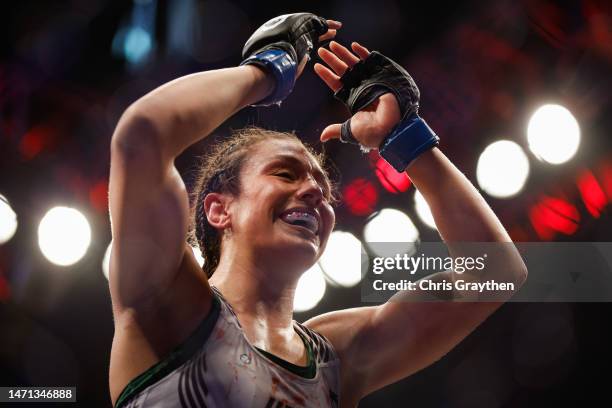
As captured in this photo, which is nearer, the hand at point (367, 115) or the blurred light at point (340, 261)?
the hand at point (367, 115)

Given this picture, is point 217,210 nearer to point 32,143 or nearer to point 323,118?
point 323,118

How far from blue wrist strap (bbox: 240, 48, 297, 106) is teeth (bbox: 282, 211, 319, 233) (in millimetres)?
309

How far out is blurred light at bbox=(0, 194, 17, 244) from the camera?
2943mm

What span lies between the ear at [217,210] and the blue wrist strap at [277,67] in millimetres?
359

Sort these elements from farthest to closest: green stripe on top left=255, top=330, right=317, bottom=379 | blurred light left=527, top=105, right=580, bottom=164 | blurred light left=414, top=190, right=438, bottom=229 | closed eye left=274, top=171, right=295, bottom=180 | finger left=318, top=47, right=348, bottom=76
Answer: blurred light left=414, top=190, right=438, bottom=229, blurred light left=527, top=105, right=580, bottom=164, finger left=318, top=47, right=348, bottom=76, closed eye left=274, top=171, right=295, bottom=180, green stripe on top left=255, top=330, right=317, bottom=379

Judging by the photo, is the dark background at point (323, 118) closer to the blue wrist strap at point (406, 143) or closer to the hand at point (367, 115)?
the hand at point (367, 115)

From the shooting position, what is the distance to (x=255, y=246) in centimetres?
169

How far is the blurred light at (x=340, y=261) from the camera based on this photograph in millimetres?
3184

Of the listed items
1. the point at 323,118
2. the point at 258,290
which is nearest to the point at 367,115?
the point at 258,290

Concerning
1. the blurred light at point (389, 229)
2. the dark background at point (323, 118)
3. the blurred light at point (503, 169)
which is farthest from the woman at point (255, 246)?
the blurred light at point (503, 169)

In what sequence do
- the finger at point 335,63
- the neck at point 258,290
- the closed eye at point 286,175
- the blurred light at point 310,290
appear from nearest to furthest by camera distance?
the neck at point 258,290 → the closed eye at point 286,175 → the finger at point 335,63 → the blurred light at point 310,290

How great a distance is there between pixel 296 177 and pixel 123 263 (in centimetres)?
63

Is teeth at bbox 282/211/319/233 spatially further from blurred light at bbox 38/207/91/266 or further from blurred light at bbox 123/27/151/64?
blurred light at bbox 38/207/91/266

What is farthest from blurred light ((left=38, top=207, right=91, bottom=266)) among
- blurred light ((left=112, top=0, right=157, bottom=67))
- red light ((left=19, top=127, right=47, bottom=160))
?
blurred light ((left=112, top=0, right=157, bottom=67))
